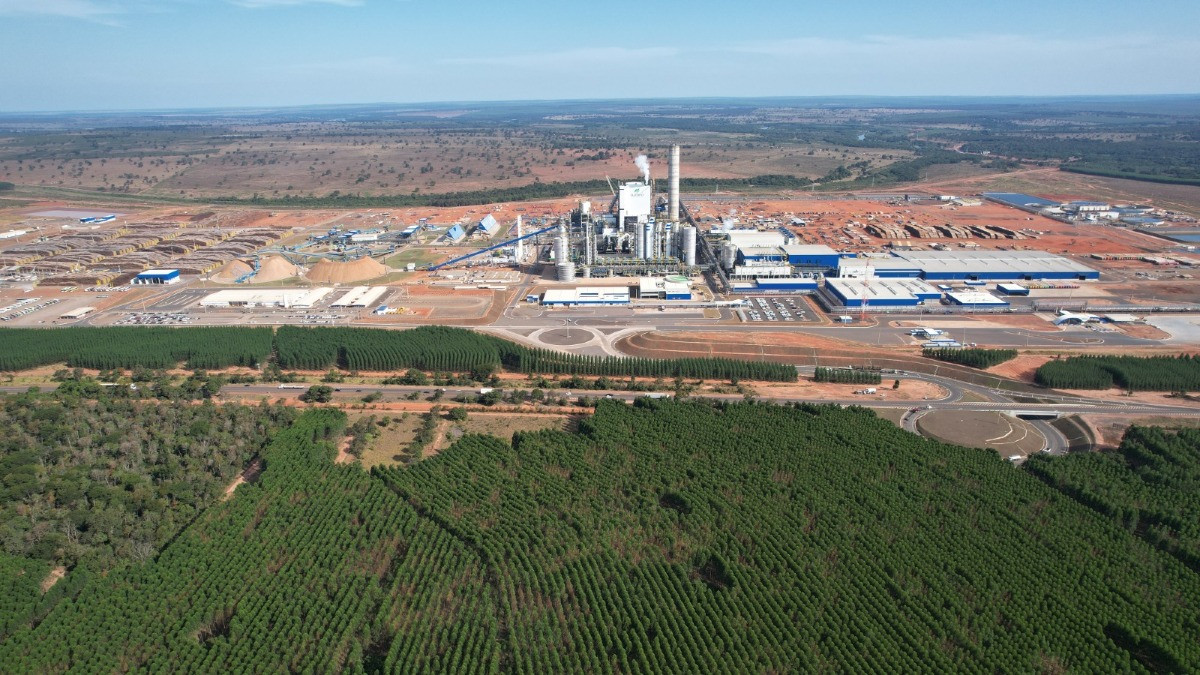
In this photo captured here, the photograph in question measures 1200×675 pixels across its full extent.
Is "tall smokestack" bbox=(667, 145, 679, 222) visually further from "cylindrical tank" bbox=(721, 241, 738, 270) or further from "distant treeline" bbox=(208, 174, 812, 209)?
"distant treeline" bbox=(208, 174, 812, 209)

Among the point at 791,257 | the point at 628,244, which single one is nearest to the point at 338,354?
the point at 628,244

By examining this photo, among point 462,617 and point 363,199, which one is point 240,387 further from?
point 363,199

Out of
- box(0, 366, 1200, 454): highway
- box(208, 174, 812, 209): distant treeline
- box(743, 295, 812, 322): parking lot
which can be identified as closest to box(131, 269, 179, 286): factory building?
box(0, 366, 1200, 454): highway

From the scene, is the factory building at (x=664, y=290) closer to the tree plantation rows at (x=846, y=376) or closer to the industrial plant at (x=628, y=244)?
the industrial plant at (x=628, y=244)

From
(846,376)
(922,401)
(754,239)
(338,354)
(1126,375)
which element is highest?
(754,239)

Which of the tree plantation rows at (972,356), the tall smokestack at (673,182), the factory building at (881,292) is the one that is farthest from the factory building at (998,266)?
the tall smokestack at (673,182)

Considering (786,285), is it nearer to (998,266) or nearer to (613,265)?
(613,265)

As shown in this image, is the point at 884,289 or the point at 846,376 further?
the point at 884,289
